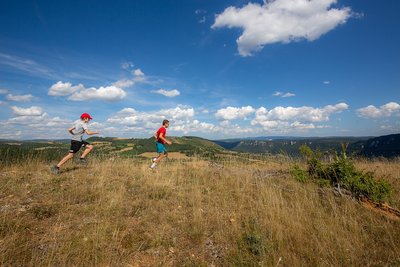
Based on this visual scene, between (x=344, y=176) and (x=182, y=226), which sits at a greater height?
(x=344, y=176)

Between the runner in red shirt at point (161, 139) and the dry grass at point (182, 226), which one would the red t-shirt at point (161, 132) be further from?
the dry grass at point (182, 226)

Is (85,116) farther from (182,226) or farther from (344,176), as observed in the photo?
(344,176)

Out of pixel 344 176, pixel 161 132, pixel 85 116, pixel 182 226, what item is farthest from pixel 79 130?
pixel 344 176

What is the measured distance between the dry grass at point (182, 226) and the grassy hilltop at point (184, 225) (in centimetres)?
2

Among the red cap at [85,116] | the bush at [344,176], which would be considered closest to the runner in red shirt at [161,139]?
the red cap at [85,116]

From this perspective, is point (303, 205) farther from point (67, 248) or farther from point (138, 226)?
point (67, 248)

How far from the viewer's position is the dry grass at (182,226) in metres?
3.44

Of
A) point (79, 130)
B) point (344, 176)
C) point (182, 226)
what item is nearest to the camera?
point (182, 226)

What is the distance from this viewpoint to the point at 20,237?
3736 mm

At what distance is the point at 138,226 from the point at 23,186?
407 cm

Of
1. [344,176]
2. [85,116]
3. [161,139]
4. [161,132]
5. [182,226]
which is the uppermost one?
[85,116]

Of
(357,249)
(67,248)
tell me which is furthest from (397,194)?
(67,248)

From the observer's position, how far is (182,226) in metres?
4.45

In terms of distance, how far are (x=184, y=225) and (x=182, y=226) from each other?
0.15 ft
